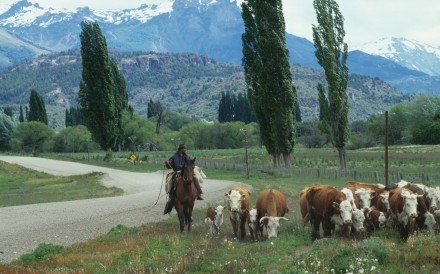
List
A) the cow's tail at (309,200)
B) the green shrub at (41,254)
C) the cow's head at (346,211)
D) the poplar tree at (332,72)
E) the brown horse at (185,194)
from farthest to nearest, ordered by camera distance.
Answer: the poplar tree at (332,72) → the brown horse at (185,194) → the cow's tail at (309,200) → the cow's head at (346,211) → the green shrub at (41,254)

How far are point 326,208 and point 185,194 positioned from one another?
508cm

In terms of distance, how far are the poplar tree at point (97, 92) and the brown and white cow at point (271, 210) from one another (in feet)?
169

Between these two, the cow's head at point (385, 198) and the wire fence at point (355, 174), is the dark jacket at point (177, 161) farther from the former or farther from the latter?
the wire fence at point (355, 174)

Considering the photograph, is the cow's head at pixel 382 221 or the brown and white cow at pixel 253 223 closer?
the cow's head at pixel 382 221

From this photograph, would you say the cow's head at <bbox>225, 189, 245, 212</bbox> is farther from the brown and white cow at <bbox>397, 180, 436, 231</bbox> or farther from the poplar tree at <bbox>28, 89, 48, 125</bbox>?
the poplar tree at <bbox>28, 89, 48, 125</bbox>

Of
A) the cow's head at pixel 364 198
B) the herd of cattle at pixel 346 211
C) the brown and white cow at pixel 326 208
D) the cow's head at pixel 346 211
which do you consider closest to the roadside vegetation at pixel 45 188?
the herd of cattle at pixel 346 211

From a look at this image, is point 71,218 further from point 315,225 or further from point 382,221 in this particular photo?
point 382,221

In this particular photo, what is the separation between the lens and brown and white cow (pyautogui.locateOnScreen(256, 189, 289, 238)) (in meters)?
18.2

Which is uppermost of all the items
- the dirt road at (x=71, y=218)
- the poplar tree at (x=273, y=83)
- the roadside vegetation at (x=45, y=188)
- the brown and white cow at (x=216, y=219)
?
the poplar tree at (x=273, y=83)

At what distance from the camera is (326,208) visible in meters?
17.9

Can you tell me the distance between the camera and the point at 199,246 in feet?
54.1

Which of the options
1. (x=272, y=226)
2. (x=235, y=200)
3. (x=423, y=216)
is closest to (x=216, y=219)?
(x=235, y=200)

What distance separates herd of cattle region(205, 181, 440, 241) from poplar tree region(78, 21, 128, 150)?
50376 millimetres

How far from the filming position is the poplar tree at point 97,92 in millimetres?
69062
